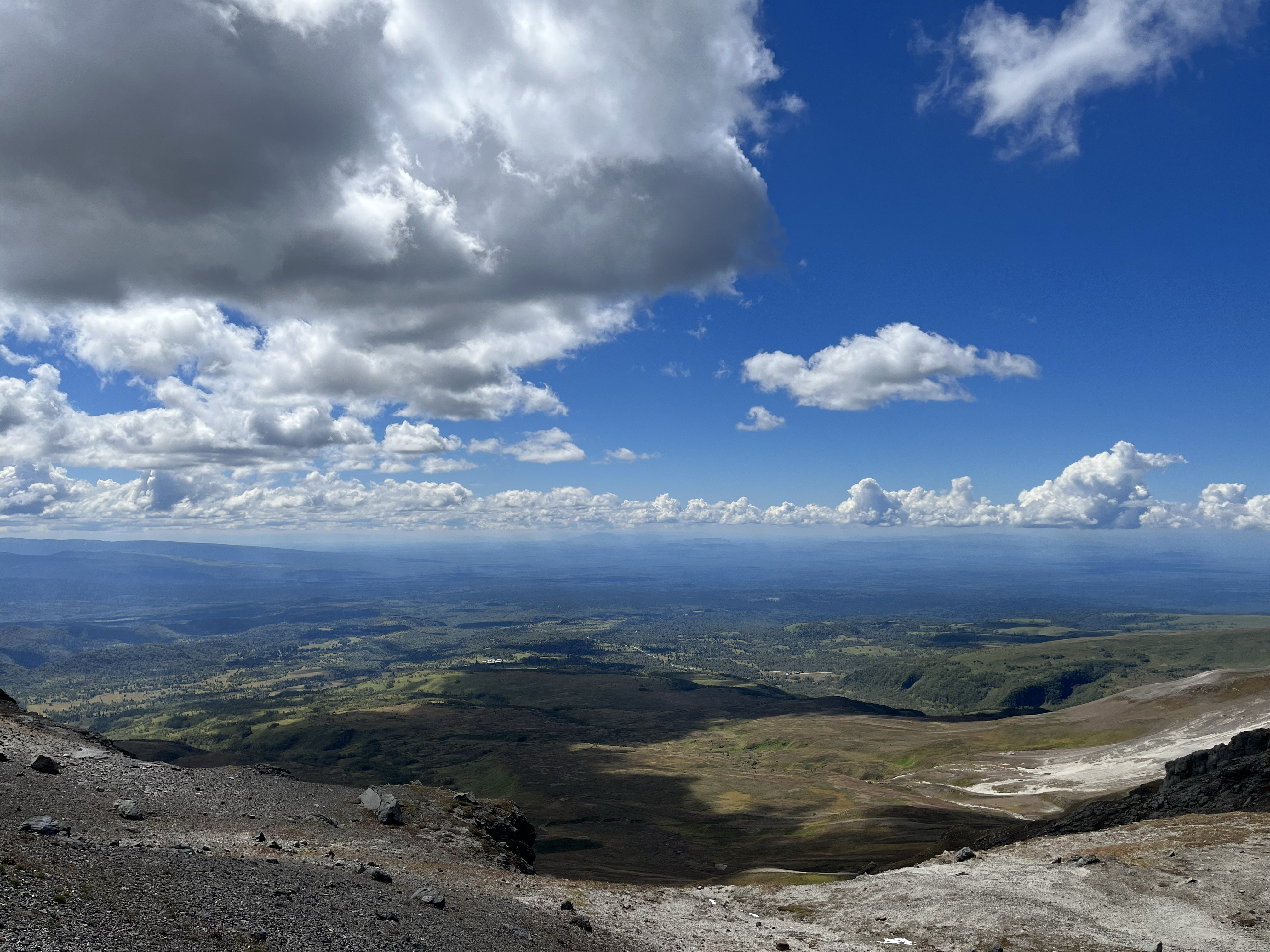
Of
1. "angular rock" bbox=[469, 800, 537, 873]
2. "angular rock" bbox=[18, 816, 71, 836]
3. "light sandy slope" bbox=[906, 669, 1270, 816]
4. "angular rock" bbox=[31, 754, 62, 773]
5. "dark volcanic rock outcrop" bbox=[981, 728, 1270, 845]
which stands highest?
"angular rock" bbox=[18, 816, 71, 836]

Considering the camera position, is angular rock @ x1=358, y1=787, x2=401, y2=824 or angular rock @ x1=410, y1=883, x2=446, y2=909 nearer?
angular rock @ x1=410, y1=883, x2=446, y2=909

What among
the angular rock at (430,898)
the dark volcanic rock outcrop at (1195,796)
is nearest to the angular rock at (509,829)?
the angular rock at (430,898)

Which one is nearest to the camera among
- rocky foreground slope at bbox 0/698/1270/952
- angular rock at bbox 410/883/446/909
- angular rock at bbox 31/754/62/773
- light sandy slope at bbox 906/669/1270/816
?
rocky foreground slope at bbox 0/698/1270/952

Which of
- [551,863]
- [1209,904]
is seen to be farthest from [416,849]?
[551,863]

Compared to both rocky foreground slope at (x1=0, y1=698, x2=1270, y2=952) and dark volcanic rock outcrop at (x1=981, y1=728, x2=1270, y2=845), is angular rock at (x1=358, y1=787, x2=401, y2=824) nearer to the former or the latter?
rocky foreground slope at (x1=0, y1=698, x2=1270, y2=952)

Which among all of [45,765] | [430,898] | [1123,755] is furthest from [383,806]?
[1123,755]

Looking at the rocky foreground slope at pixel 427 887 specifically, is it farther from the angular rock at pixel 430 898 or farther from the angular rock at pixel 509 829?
the angular rock at pixel 509 829

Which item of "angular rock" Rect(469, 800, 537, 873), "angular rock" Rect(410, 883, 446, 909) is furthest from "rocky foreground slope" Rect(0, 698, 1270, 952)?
"angular rock" Rect(469, 800, 537, 873)
